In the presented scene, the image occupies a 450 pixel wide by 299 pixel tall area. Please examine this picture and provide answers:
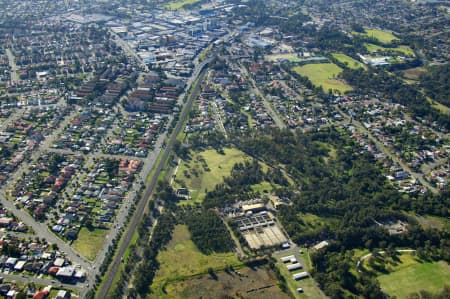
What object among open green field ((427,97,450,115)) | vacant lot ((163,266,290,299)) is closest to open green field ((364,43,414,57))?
open green field ((427,97,450,115))

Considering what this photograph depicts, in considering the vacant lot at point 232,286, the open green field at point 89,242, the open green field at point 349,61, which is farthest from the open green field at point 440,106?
the open green field at point 89,242

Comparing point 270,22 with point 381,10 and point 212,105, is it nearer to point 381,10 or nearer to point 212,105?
point 381,10

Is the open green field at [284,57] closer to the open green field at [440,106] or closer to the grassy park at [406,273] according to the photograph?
the open green field at [440,106]

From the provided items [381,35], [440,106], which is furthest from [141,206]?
[381,35]

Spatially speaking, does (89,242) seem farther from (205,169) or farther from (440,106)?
(440,106)

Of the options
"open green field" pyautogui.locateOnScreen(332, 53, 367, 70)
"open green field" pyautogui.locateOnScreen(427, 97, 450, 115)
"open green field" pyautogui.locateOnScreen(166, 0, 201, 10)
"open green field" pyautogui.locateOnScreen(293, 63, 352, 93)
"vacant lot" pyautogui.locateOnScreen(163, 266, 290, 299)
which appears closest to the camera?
"vacant lot" pyautogui.locateOnScreen(163, 266, 290, 299)

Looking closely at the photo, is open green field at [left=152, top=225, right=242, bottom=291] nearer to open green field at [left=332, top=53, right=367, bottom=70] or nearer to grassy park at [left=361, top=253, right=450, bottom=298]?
grassy park at [left=361, top=253, right=450, bottom=298]
